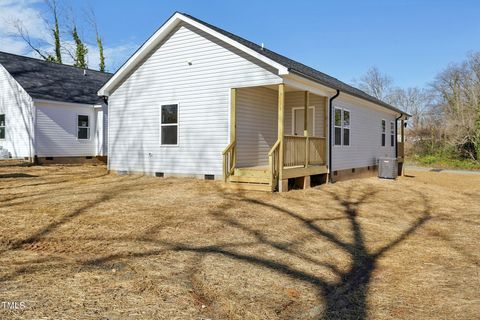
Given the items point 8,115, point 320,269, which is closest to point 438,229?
point 320,269

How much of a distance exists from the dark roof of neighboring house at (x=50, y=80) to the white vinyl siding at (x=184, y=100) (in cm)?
718

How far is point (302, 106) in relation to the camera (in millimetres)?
14648

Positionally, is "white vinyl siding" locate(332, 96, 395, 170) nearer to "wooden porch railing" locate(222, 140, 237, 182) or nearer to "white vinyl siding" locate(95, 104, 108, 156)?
"wooden porch railing" locate(222, 140, 237, 182)

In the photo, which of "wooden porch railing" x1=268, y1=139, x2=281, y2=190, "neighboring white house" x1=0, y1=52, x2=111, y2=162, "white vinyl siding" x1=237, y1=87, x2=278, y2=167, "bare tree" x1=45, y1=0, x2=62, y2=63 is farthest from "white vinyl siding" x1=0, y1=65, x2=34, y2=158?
"bare tree" x1=45, y1=0, x2=62, y2=63

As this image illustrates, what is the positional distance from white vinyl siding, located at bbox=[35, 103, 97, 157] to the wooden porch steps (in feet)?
41.0

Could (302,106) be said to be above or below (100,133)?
above

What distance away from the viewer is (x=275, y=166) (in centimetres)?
1059

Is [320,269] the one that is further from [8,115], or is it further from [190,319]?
[8,115]

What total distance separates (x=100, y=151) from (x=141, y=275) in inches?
734

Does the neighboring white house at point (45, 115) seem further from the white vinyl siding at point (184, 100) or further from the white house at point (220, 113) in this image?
the white vinyl siding at point (184, 100)

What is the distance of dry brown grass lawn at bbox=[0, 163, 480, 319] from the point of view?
3.81m

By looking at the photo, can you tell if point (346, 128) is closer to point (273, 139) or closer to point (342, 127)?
point (342, 127)

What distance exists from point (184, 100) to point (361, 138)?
8.10 metres

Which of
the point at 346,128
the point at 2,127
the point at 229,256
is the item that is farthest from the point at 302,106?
the point at 2,127
